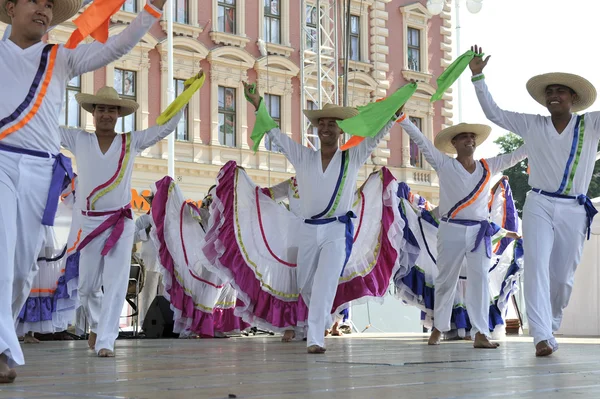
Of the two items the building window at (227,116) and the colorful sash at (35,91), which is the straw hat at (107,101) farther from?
the building window at (227,116)

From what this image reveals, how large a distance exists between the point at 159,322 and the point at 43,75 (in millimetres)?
7570

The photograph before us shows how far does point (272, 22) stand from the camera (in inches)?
1266

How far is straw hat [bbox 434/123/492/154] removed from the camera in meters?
9.88

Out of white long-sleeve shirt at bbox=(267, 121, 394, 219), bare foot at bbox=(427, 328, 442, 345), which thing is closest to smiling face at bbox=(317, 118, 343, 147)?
white long-sleeve shirt at bbox=(267, 121, 394, 219)

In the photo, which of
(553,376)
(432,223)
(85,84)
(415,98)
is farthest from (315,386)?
(415,98)

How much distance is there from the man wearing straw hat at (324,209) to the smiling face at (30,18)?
3.48 meters

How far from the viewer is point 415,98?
3547 centimetres

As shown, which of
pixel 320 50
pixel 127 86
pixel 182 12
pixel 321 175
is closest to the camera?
pixel 321 175

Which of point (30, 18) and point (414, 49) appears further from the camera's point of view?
point (414, 49)

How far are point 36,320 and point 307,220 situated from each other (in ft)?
13.7

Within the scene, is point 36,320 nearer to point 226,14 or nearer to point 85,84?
point 85,84

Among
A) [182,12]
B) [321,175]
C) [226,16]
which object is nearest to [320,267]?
[321,175]

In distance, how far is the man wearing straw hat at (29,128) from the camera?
15.9 feet

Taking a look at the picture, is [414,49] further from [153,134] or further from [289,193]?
[153,134]
